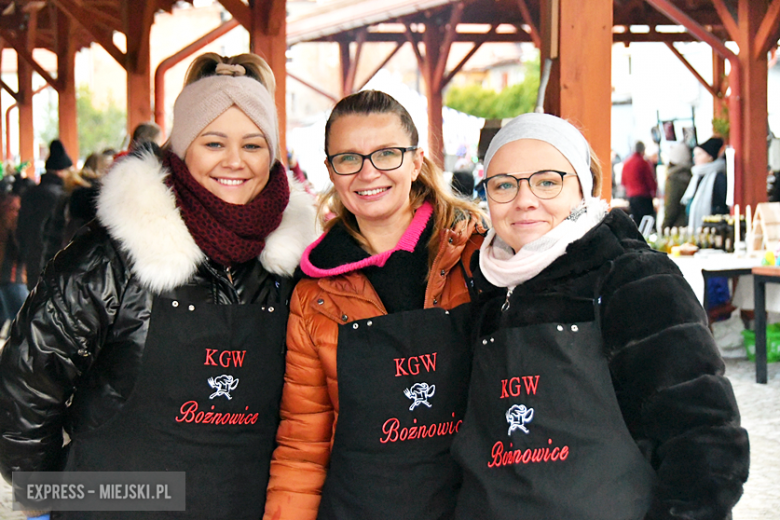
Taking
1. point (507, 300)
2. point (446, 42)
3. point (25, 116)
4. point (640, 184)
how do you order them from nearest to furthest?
point (507, 300) → point (640, 184) → point (446, 42) → point (25, 116)

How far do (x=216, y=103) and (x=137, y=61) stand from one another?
22.2 feet

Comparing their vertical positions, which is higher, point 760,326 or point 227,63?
point 227,63

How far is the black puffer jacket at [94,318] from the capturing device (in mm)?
1764

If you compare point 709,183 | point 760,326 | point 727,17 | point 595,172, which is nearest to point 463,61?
point 727,17

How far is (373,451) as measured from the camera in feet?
5.80

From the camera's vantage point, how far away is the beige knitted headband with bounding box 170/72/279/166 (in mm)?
1915

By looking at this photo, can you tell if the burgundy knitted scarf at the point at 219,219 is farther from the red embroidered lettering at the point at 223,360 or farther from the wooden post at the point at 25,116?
the wooden post at the point at 25,116

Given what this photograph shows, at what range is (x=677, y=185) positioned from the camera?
10453mm

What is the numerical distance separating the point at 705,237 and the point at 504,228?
647 centimetres

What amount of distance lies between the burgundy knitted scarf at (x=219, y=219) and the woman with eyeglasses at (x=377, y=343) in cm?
14

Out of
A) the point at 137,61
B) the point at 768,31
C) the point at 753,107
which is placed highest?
the point at 768,31

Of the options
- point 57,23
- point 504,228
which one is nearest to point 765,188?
point 504,228

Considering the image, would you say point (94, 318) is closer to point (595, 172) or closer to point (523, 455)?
point (523, 455)

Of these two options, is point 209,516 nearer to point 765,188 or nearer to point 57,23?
point 765,188
